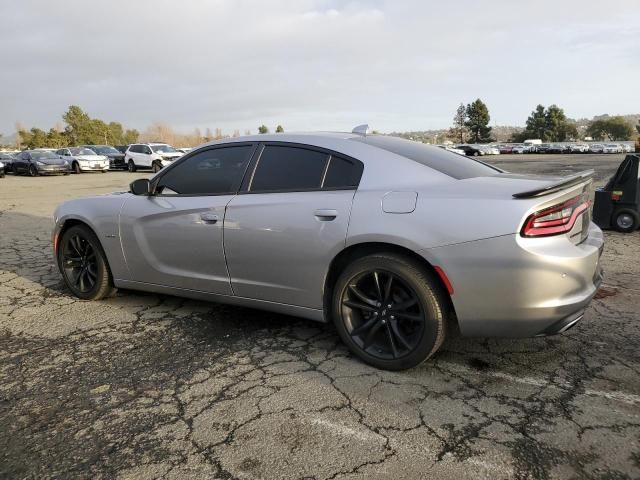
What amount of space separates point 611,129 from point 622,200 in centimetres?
12950

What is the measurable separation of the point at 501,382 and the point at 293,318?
179cm

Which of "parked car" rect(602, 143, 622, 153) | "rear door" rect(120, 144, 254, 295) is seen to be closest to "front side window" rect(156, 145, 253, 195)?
"rear door" rect(120, 144, 254, 295)

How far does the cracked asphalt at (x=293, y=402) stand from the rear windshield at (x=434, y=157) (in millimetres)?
1247

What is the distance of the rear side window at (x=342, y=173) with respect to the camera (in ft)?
10.4

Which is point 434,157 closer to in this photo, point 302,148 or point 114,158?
point 302,148

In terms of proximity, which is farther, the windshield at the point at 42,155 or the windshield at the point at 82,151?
the windshield at the point at 82,151

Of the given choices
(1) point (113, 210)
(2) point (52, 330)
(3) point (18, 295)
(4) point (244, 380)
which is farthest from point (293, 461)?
(3) point (18, 295)

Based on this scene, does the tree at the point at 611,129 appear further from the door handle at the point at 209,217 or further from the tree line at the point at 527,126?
the door handle at the point at 209,217

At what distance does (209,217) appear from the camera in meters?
3.66

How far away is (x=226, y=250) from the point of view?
359cm

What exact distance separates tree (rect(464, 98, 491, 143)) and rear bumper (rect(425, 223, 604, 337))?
9949 cm

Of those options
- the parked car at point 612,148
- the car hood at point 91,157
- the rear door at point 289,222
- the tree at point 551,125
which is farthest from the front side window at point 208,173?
the tree at point 551,125

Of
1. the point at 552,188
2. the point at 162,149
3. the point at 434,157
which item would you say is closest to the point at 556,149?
the point at 162,149

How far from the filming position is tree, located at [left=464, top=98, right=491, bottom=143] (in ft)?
311
